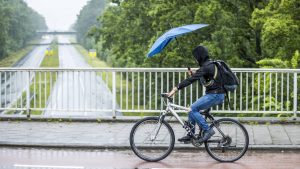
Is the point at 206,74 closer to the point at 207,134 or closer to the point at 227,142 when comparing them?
the point at 207,134

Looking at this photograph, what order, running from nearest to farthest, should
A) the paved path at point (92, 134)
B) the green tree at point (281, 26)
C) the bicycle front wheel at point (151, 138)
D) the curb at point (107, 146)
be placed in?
the bicycle front wheel at point (151, 138), the curb at point (107, 146), the paved path at point (92, 134), the green tree at point (281, 26)

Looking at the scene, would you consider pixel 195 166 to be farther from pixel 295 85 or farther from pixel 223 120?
pixel 295 85

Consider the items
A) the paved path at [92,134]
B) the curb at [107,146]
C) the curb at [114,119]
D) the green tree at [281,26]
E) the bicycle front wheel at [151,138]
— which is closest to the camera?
the bicycle front wheel at [151,138]

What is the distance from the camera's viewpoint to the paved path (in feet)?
32.6

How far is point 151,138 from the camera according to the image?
29.6 feet

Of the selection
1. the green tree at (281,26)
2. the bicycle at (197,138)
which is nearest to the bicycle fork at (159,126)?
the bicycle at (197,138)

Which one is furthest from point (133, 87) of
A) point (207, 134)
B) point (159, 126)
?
point (207, 134)

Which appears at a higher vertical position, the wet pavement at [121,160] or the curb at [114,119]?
the curb at [114,119]

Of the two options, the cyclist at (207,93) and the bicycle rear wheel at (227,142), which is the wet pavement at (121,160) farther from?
the cyclist at (207,93)

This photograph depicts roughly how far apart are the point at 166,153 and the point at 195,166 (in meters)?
0.66

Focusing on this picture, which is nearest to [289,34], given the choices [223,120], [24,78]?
[24,78]

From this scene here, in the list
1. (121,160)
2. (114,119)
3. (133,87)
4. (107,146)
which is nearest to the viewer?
(121,160)

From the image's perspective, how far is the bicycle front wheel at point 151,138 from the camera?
344 inches

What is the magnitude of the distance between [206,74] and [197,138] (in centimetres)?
103
